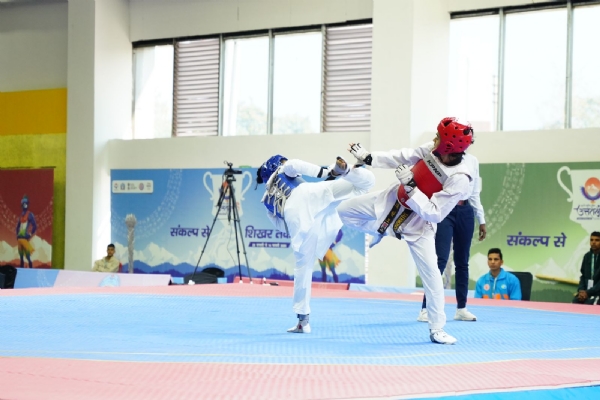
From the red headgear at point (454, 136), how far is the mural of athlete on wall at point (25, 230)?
11.8m

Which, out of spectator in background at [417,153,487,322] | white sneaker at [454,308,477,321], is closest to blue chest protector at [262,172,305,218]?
spectator in background at [417,153,487,322]

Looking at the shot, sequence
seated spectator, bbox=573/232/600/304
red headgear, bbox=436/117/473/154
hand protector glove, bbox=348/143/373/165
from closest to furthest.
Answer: red headgear, bbox=436/117/473/154 < hand protector glove, bbox=348/143/373/165 < seated spectator, bbox=573/232/600/304

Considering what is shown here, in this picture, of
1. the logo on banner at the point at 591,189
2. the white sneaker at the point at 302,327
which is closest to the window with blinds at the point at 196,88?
the logo on banner at the point at 591,189

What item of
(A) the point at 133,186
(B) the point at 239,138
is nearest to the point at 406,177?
(B) the point at 239,138

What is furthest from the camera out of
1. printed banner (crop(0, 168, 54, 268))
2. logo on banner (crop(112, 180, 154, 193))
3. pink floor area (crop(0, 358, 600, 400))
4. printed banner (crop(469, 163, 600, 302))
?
printed banner (crop(0, 168, 54, 268))

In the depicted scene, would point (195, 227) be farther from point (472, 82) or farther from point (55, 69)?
point (472, 82)

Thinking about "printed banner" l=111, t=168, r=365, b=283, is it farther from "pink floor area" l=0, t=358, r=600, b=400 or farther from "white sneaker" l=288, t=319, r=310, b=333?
"pink floor area" l=0, t=358, r=600, b=400

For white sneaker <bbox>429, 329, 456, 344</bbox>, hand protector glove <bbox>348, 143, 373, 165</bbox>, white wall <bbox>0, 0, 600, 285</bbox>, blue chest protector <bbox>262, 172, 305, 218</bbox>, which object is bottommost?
white sneaker <bbox>429, 329, 456, 344</bbox>

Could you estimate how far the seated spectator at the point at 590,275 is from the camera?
8.55 metres

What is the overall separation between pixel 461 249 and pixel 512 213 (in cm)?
568

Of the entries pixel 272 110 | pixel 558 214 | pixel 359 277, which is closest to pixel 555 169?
pixel 558 214

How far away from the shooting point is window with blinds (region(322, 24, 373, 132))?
42.6ft

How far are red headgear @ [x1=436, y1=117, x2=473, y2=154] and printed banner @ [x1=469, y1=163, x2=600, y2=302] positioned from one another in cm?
663

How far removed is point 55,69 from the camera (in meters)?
15.0
